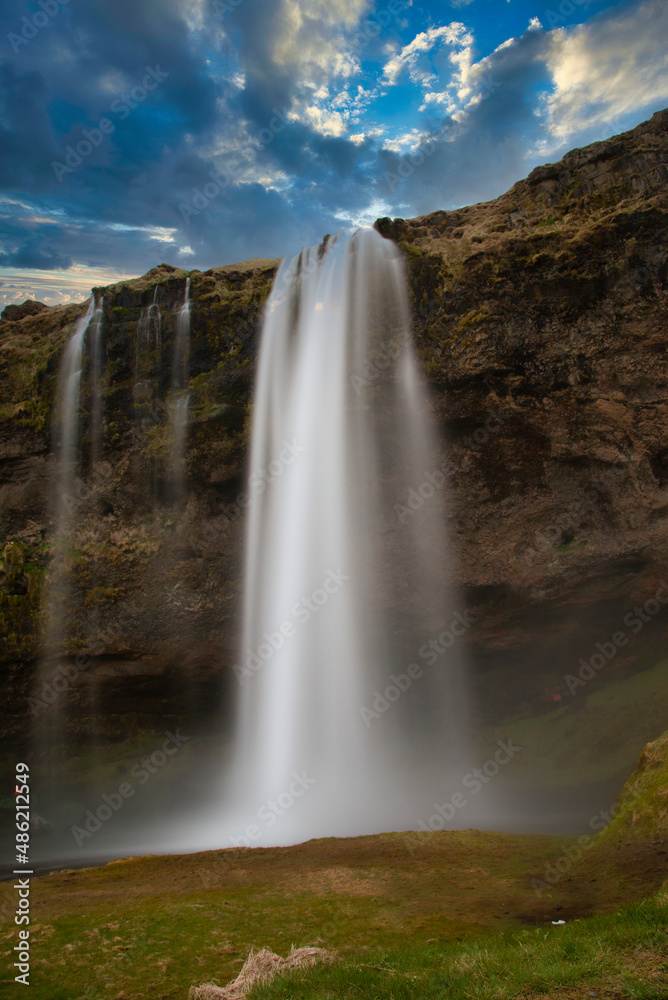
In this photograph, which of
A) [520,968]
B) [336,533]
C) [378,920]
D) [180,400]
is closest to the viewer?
[520,968]

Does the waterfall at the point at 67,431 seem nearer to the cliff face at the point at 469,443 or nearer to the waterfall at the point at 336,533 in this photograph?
the cliff face at the point at 469,443

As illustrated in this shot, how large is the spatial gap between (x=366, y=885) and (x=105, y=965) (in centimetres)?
483

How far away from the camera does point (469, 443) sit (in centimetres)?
2045

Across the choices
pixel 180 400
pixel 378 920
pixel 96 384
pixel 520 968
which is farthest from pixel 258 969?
pixel 96 384

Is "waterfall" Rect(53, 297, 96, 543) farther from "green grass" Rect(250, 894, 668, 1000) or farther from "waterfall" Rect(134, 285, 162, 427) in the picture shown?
"green grass" Rect(250, 894, 668, 1000)

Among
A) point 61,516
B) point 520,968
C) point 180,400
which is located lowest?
point 520,968

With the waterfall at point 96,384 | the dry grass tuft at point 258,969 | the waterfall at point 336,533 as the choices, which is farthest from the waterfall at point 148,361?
the dry grass tuft at point 258,969

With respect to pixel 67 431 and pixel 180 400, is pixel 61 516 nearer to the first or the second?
pixel 67 431

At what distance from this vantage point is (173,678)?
2259 centimetres

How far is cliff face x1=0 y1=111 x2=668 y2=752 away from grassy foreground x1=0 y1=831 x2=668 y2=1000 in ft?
31.5

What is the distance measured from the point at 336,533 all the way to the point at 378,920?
13.8 m

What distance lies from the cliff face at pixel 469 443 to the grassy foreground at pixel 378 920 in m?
9.61

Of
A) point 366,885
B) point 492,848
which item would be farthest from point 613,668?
point 366,885

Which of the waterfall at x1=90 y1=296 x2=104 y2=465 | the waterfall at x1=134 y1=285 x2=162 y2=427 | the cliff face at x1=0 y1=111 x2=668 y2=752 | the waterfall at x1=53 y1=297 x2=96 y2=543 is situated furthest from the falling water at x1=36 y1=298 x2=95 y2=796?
the waterfall at x1=134 y1=285 x2=162 y2=427
